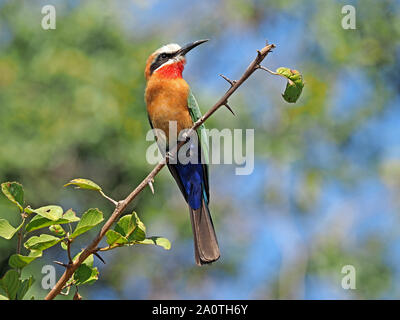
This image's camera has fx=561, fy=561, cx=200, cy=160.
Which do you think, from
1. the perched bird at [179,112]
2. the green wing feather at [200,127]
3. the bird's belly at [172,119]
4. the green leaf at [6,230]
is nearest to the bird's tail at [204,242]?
the perched bird at [179,112]

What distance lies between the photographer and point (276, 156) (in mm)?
9453

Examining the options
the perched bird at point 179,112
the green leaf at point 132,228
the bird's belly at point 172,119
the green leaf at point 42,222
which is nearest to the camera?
the green leaf at point 42,222

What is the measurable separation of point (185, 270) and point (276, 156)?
2466mm

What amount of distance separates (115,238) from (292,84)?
0.65 m

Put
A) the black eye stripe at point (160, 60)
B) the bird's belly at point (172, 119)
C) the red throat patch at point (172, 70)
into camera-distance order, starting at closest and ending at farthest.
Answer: the bird's belly at point (172, 119), the red throat patch at point (172, 70), the black eye stripe at point (160, 60)

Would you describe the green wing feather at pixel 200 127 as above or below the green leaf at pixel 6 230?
above

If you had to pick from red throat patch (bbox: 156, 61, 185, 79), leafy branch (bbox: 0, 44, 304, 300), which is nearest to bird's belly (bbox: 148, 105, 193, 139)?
red throat patch (bbox: 156, 61, 185, 79)

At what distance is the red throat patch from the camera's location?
357 centimetres

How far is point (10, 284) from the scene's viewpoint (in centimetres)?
125

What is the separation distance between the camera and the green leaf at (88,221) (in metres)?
1.40

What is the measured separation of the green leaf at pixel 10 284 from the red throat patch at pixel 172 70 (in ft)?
7.98

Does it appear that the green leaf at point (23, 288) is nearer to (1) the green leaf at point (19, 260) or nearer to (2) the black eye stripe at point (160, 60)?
(1) the green leaf at point (19, 260)

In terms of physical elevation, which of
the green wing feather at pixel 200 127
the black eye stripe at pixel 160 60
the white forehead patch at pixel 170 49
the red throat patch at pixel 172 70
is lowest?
the green wing feather at pixel 200 127

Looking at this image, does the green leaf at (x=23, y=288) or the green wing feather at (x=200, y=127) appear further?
the green wing feather at (x=200, y=127)
